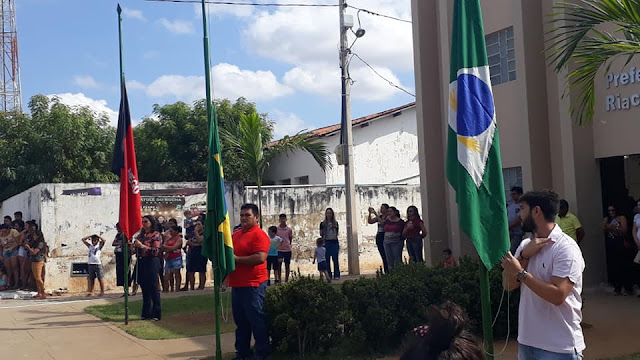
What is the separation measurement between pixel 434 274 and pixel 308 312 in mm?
1867

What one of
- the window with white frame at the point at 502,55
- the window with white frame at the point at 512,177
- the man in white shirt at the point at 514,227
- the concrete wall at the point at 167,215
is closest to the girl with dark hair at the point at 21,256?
the concrete wall at the point at 167,215

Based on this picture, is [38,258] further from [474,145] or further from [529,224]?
[529,224]

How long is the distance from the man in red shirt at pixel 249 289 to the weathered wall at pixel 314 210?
11999 mm

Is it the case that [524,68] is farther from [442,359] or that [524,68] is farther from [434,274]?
[442,359]

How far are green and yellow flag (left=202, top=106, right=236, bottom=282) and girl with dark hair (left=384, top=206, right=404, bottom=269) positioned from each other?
8.26m

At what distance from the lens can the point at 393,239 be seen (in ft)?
51.7

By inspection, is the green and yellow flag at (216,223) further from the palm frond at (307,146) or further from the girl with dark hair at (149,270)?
the palm frond at (307,146)

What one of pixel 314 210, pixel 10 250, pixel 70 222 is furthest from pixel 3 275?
pixel 314 210

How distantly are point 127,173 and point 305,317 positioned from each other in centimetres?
524

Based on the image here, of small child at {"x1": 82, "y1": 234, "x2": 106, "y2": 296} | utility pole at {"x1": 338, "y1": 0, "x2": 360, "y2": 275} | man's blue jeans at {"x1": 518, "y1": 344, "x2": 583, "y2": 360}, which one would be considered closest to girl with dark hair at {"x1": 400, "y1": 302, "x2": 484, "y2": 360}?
man's blue jeans at {"x1": 518, "y1": 344, "x2": 583, "y2": 360}

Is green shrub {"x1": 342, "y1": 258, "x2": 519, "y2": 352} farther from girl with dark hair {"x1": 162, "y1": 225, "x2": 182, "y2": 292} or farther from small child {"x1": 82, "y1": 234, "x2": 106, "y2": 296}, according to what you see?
small child {"x1": 82, "y1": 234, "x2": 106, "y2": 296}

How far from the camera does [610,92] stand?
1191 centimetres

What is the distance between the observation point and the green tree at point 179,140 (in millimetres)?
27875

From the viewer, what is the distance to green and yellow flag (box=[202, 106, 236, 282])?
25.6 feet
